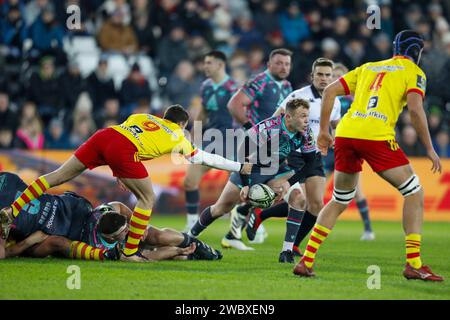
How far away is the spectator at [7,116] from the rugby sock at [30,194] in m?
7.70

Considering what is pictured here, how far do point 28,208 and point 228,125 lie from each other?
16.6ft

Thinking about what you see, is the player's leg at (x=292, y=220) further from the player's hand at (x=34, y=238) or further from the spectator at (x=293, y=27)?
the spectator at (x=293, y=27)

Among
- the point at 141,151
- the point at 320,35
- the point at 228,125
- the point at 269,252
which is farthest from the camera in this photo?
the point at 320,35

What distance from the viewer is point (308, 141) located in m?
10.1

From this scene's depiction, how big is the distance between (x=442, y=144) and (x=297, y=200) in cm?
810

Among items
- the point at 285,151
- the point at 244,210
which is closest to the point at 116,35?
the point at 244,210

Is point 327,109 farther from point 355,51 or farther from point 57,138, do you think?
point 355,51

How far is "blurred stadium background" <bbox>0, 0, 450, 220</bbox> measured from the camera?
16.5 m

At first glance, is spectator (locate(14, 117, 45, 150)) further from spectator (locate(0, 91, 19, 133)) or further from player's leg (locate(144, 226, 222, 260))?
player's leg (locate(144, 226, 222, 260))

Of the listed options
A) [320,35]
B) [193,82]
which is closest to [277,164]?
[193,82]

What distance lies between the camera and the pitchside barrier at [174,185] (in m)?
16.0

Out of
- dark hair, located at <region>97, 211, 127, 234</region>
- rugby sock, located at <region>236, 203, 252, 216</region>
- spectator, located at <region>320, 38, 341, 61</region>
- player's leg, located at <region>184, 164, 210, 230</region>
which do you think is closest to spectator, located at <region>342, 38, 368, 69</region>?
spectator, located at <region>320, 38, 341, 61</region>

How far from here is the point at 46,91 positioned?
680 inches
